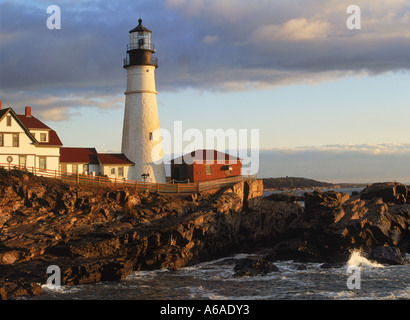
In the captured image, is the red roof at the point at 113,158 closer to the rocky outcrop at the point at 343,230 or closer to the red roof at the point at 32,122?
the red roof at the point at 32,122

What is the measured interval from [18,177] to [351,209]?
82.8 feet

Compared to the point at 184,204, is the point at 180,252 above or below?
below

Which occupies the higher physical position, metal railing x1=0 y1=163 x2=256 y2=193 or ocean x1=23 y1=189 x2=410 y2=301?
metal railing x1=0 y1=163 x2=256 y2=193

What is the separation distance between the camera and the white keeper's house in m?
43.3

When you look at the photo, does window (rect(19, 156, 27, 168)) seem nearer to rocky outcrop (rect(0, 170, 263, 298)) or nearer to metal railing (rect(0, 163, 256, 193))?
metal railing (rect(0, 163, 256, 193))

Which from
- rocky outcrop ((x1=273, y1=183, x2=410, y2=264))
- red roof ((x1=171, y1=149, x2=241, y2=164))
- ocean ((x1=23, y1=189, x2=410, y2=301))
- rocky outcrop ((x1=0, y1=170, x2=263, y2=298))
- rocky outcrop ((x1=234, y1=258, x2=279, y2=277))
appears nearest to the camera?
ocean ((x1=23, y1=189, x2=410, y2=301))

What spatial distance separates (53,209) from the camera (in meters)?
37.8

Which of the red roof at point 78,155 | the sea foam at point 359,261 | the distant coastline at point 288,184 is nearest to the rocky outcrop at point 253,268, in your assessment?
the sea foam at point 359,261

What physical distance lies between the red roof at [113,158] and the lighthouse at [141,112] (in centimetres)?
47

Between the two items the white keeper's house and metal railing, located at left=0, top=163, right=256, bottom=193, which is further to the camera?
the white keeper's house

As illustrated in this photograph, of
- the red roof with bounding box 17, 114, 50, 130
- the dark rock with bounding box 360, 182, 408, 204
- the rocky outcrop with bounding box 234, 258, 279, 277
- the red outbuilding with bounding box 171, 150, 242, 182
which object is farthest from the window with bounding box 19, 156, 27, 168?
the dark rock with bounding box 360, 182, 408, 204

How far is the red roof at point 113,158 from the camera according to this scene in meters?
47.6
